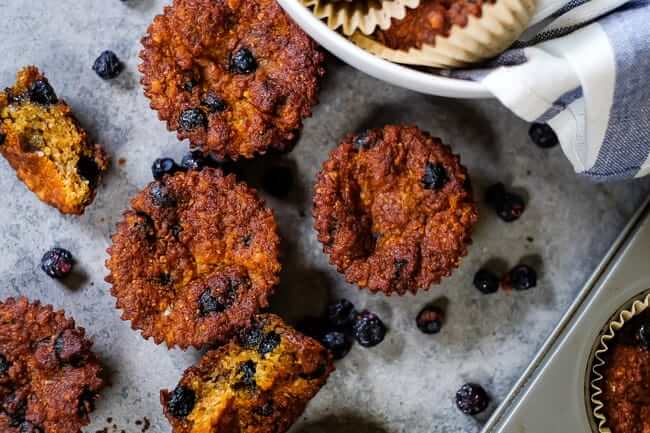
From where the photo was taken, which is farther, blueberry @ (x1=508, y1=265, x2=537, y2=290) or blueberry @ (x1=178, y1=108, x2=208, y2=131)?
blueberry @ (x1=508, y1=265, x2=537, y2=290)

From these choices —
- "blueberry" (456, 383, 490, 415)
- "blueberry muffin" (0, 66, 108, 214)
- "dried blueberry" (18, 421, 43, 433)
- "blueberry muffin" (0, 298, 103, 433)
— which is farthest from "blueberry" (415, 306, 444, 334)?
"dried blueberry" (18, 421, 43, 433)

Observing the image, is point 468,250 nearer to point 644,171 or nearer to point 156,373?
point 644,171

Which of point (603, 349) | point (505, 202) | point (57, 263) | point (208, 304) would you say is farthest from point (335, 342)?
point (57, 263)

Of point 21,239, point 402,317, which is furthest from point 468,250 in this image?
point 21,239

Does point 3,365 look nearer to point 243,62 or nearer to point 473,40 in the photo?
point 243,62

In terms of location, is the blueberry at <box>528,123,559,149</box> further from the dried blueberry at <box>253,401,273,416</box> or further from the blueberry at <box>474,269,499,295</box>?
the dried blueberry at <box>253,401,273,416</box>
